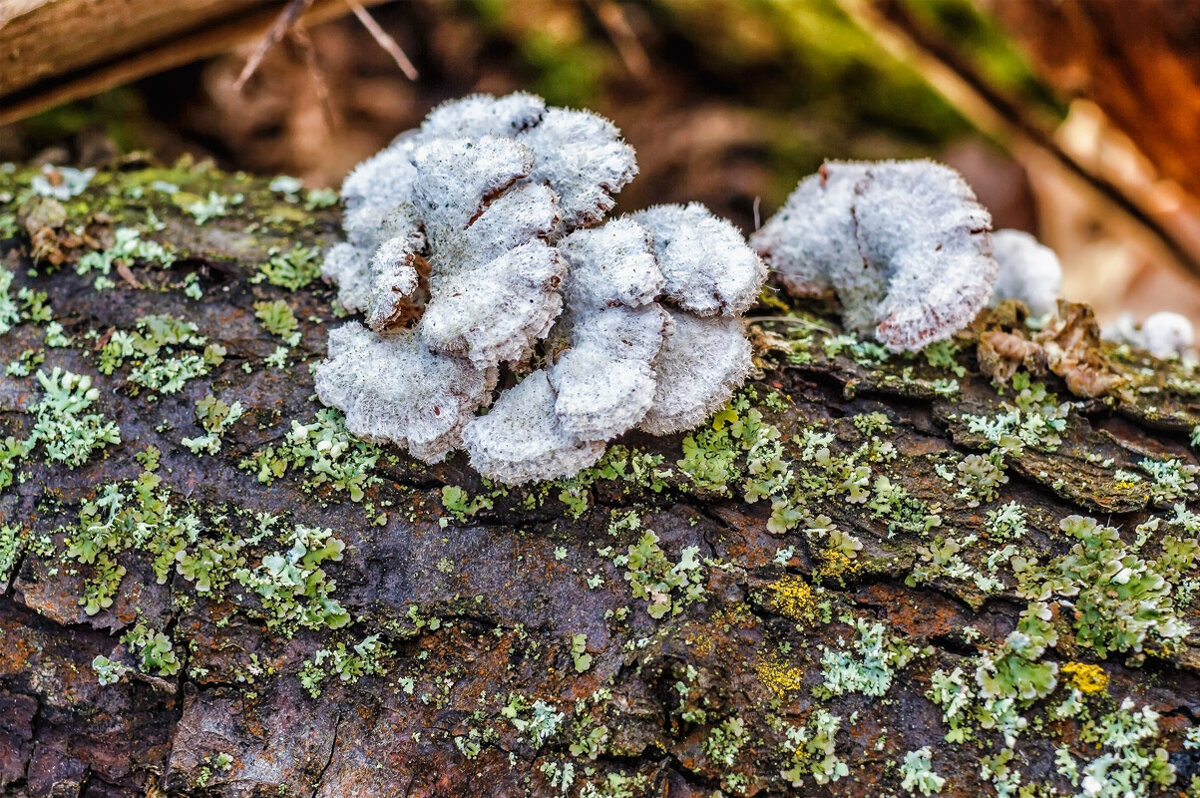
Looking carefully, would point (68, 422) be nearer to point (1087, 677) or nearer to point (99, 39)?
point (99, 39)

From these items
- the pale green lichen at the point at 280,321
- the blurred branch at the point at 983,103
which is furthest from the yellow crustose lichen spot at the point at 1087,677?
the blurred branch at the point at 983,103

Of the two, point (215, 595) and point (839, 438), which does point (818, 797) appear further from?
point (215, 595)

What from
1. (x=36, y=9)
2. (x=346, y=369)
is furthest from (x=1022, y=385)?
(x=36, y=9)

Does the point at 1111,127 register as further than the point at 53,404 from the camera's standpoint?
Yes

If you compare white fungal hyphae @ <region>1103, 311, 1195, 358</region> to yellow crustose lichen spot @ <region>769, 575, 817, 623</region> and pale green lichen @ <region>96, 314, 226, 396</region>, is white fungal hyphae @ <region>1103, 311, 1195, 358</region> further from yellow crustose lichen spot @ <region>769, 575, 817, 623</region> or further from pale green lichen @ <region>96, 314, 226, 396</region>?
pale green lichen @ <region>96, 314, 226, 396</region>

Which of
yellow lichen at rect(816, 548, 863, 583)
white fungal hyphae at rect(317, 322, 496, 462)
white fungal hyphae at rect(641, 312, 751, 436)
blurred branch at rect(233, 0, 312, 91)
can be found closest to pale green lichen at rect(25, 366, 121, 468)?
white fungal hyphae at rect(317, 322, 496, 462)

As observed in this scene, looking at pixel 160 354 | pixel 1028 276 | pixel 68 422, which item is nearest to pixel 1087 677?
pixel 1028 276

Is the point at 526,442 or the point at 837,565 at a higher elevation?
the point at 526,442
